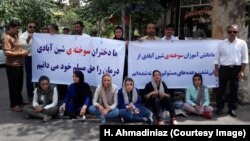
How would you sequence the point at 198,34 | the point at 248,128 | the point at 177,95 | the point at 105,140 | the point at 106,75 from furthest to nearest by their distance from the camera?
the point at 198,34 < the point at 177,95 < the point at 106,75 < the point at 248,128 < the point at 105,140

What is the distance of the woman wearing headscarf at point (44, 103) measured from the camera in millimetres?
7797

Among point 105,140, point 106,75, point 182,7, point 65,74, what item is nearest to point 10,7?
point 182,7

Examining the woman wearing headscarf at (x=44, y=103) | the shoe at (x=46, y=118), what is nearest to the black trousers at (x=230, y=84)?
the woman wearing headscarf at (x=44, y=103)

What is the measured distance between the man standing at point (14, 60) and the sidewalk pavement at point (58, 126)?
0.33m

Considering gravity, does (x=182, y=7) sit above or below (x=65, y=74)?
above

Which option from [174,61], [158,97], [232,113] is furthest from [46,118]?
[232,113]

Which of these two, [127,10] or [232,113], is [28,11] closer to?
[127,10]

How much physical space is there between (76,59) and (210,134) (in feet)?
16.3

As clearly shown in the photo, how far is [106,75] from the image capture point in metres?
7.78

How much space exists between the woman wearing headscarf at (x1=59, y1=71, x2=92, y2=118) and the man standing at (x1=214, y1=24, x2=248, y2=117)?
98.4 inches

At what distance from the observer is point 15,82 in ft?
27.6

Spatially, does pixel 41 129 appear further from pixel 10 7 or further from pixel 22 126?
pixel 10 7

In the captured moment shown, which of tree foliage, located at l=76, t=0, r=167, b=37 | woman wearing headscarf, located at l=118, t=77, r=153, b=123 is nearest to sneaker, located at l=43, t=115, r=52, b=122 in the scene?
woman wearing headscarf, located at l=118, t=77, r=153, b=123

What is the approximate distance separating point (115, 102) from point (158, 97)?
79 centimetres
